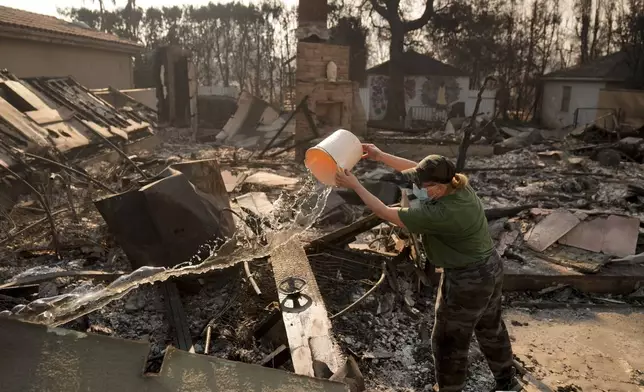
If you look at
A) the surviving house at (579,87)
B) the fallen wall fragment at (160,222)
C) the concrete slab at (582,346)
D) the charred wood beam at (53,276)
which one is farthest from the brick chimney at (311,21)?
the surviving house at (579,87)

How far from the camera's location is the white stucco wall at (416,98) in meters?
27.6

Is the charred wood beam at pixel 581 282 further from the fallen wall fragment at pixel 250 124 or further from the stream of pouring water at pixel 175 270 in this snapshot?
the fallen wall fragment at pixel 250 124

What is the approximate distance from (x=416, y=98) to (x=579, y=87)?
811cm

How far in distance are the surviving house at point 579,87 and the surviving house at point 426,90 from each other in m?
2.86

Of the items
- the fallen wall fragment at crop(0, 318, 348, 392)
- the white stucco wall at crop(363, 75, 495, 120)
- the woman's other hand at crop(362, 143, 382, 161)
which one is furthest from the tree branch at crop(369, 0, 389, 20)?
the fallen wall fragment at crop(0, 318, 348, 392)

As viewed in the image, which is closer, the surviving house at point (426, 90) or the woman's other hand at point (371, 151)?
the woman's other hand at point (371, 151)

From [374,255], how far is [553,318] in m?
1.80

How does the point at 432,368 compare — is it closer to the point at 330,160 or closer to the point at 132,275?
the point at 330,160

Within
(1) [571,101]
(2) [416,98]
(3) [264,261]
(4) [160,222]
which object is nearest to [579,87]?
(1) [571,101]

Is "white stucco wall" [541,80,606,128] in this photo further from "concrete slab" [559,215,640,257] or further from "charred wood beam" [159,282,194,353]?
"charred wood beam" [159,282,194,353]

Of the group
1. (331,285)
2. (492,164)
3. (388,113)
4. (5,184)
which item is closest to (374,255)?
(331,285)

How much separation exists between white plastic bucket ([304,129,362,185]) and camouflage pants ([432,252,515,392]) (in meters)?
0.92

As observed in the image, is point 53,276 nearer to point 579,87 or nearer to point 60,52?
point 60,52

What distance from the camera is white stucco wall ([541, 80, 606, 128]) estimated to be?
24156 millimetres
